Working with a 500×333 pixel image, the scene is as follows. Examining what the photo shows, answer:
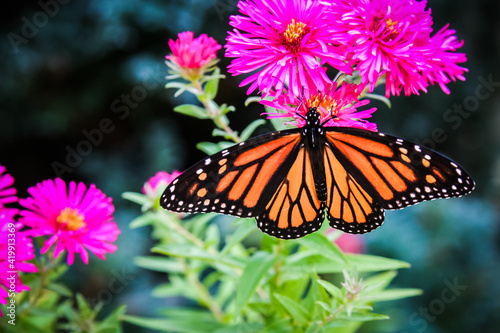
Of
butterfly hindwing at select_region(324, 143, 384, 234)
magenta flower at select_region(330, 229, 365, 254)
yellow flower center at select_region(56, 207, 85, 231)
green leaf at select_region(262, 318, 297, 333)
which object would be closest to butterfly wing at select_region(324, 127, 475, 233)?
butterfly hindwing at select_region(324, 143, 384, 234)

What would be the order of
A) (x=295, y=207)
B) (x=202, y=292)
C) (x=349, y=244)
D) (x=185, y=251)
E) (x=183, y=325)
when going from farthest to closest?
(x=349, y=244)
(x=202, y=292)
(x=183, y=325)
(x=185, y=251)
(x=295, y=207)

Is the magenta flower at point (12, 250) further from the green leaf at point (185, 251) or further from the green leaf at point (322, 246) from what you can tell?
the green leaf at point (322, 246)

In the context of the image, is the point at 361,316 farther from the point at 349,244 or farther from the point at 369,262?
the point at 349,244

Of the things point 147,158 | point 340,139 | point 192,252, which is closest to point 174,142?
point 147,158

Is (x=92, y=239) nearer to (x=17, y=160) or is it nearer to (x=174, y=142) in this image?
(x=174, y=142)

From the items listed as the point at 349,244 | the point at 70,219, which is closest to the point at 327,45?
the point at 70,219

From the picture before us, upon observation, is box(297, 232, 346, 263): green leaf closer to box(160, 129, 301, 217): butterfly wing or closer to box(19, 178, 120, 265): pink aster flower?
box(160, 129, 301, 217): butterfly wing
